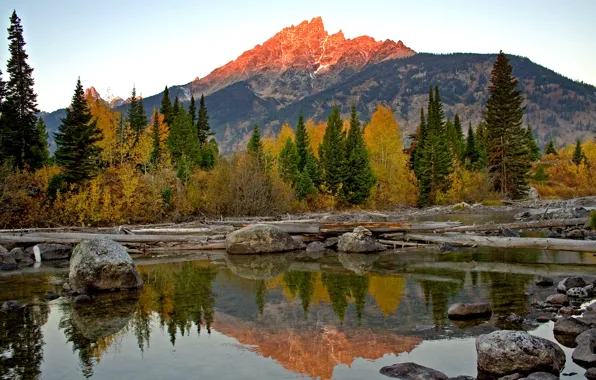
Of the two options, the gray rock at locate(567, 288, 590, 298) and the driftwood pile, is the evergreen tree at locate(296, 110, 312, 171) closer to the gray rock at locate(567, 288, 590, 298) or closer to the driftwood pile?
the driftwood pile

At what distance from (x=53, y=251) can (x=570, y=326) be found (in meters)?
20.3

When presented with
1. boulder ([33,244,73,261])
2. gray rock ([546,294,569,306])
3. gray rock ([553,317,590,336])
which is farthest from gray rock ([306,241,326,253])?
gray rock ([553,317,590,336])

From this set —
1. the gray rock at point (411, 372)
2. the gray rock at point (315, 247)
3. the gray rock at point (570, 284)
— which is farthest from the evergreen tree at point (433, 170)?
the gray rock at point (411, 372)

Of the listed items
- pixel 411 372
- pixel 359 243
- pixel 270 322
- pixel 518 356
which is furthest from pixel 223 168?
pixel 518 356

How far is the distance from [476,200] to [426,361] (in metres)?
55.6

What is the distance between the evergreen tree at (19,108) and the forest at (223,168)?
0.08 m

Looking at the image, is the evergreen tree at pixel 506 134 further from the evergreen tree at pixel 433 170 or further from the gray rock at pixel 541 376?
the gray rock at pixel 541 376

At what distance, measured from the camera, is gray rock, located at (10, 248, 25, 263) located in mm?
20516

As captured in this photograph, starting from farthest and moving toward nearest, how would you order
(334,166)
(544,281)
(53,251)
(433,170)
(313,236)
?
1. (433,170)
2. (334,166)
3. (313,236)
4. (53,251)
5. (544,281)

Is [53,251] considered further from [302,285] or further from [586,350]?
[586,350]

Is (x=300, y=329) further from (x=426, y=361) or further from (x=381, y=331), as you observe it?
Result: (x=426, y=361)

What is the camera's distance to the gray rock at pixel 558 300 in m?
11.2

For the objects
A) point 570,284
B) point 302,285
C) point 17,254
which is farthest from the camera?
point 17,254

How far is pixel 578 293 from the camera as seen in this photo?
1205cm
